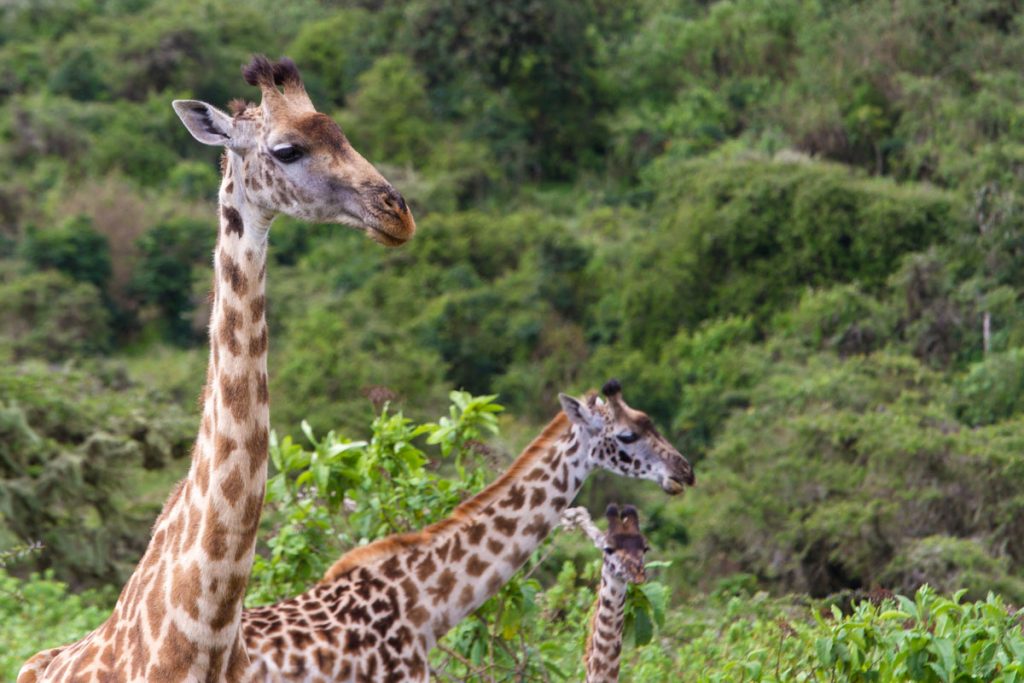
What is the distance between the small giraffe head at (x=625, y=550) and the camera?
6969 mm

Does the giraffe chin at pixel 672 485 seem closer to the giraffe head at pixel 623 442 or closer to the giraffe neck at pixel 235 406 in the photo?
the giraffe head at pixel 623 442

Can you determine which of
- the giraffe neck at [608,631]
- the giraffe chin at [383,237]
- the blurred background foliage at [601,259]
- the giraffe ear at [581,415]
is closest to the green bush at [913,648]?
the giraffe neck at [608,631]

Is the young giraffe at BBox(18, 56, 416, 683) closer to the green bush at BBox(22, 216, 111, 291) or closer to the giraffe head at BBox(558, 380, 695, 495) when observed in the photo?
the giraffe head at BBox(558, 380, 695, 495)

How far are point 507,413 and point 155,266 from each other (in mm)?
10107

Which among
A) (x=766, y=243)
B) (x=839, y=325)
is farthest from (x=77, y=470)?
(x=766, y=243)

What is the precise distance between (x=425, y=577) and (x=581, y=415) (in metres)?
1.16

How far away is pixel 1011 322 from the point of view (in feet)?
65.2

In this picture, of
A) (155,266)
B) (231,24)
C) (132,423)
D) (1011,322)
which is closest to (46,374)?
(132,423)

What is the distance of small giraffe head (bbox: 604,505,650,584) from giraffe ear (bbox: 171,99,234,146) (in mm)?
2856

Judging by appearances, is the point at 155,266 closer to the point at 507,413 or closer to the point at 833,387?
the point at 507,413

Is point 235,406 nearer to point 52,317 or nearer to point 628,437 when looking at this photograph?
point 628,437

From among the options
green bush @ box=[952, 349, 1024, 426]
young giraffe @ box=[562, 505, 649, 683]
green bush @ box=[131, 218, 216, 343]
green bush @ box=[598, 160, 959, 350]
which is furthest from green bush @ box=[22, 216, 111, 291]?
young giraffe @ box=[562, 505, 649, 683]

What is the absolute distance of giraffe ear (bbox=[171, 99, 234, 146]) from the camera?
15.7 ft

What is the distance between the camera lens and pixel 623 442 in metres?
7.23
